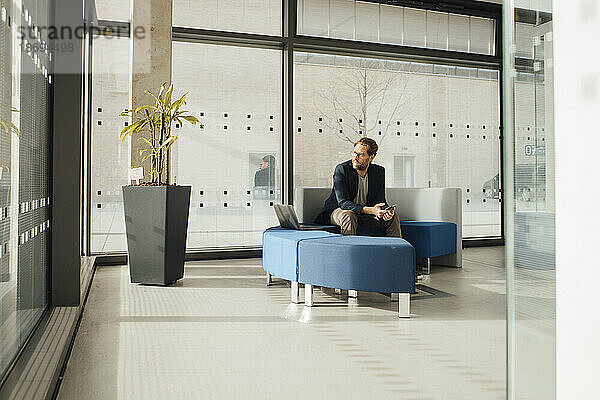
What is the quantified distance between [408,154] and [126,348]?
4962 millimetres

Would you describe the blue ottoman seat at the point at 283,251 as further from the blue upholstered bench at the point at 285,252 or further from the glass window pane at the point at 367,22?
the glass window pane at the point at 367,22

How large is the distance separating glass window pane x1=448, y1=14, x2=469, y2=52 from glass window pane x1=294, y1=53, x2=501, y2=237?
318 mm

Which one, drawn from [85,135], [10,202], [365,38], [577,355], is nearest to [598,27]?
[577,355]

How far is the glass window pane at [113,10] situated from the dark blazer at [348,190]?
266cm

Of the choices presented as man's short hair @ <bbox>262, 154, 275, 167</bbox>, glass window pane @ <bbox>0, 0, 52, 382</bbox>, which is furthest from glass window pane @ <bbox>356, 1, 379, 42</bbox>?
glass window pane @ <bbox>0, 0, 52, 382</bbox>

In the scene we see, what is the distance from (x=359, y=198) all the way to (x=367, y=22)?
2.82 meters

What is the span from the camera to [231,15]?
19.5 feet

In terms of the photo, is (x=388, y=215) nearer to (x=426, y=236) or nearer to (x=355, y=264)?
(x=426, y=236)

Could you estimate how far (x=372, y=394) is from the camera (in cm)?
199

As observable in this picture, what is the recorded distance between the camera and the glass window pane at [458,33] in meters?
7.13

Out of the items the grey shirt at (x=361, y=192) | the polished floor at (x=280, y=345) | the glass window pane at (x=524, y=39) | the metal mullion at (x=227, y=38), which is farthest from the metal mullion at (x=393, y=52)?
the glass window pane at (x=524, y=39)

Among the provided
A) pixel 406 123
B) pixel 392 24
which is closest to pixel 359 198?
pixel 406 123

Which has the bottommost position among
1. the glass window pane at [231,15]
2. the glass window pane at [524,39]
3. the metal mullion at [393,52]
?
the glass window pane at [524,39]

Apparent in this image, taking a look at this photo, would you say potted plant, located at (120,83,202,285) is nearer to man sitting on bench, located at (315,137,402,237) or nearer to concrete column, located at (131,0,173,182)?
concrete column, located at (131,0,173,182)
